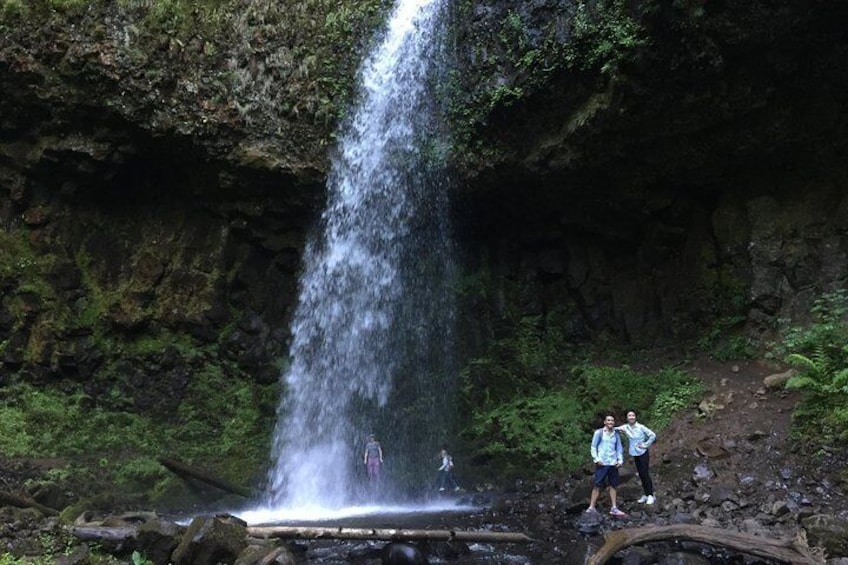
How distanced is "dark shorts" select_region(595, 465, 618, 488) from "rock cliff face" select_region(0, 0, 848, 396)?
5.39m

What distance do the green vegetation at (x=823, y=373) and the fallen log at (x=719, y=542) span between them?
3.60m

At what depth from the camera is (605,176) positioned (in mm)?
13562

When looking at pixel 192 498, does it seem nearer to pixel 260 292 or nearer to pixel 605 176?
pixel 260 292

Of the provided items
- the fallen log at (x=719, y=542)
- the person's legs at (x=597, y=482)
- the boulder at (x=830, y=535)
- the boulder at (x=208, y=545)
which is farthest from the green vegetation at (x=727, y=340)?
the boulder at (x=208, y=545)

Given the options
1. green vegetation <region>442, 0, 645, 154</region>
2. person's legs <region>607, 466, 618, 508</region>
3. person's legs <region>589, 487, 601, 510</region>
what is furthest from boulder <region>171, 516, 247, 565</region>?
green vegetation <region>442, 0, 645, 154</region>

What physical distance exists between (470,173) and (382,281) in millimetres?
3200

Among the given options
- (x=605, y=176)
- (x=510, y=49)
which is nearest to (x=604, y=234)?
(x=605, y=176)

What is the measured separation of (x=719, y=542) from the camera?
6.83 meters

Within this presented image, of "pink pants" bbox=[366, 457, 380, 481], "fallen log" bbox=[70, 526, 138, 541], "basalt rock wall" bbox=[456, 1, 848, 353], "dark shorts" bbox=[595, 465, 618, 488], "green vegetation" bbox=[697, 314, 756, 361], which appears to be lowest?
"fallen log" bbox=[70, 526, 138, 541]

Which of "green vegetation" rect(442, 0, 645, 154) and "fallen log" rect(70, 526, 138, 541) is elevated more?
"green vegetation" rect(442, 0, 645, 154)

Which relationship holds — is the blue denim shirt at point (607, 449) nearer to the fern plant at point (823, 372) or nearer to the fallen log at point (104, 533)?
the fern plant at point (823, 372)

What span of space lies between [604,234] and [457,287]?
3680 mm

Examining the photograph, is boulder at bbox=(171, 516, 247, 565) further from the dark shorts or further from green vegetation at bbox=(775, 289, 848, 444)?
green vegetation at bbox=(775, 289, 848, 444)

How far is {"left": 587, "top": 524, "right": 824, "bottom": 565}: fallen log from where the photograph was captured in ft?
21.1
